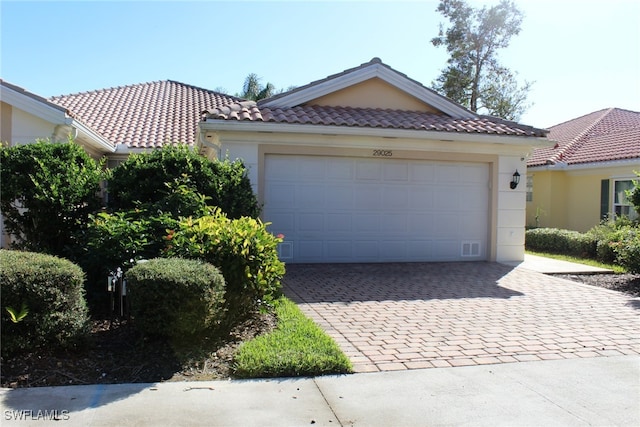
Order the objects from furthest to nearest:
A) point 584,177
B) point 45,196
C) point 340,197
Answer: point 584,177, point 340,197, point 45,196

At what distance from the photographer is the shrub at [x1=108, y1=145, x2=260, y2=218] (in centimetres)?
760

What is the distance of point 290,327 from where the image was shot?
18.7 ft

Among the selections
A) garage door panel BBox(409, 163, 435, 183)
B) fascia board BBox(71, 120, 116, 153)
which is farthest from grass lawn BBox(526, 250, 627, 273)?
fascia board BBox(71, 120, 116, 153)

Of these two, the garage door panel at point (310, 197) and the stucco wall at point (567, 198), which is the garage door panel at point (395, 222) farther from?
the stucco wall at point (567, 198)

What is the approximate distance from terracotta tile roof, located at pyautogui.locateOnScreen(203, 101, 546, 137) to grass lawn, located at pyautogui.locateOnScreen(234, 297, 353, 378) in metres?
5.59

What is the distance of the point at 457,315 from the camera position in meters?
6.78

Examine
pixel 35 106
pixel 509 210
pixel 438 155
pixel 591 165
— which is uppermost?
pixel 35 106

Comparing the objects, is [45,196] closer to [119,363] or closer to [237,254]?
[237,254]

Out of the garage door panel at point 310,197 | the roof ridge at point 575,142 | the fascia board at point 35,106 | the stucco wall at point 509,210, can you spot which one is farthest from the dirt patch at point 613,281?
the fascia board at point 35,106

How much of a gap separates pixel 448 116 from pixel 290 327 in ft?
27.5

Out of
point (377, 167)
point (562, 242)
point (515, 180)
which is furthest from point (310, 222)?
point (562, 242)

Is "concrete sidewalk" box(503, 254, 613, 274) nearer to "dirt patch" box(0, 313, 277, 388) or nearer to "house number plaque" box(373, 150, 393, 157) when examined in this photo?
"house number plaque" box(373, 150, 393, 157)

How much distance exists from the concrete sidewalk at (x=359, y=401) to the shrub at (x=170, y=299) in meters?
0.74

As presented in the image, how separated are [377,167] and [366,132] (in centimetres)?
114
